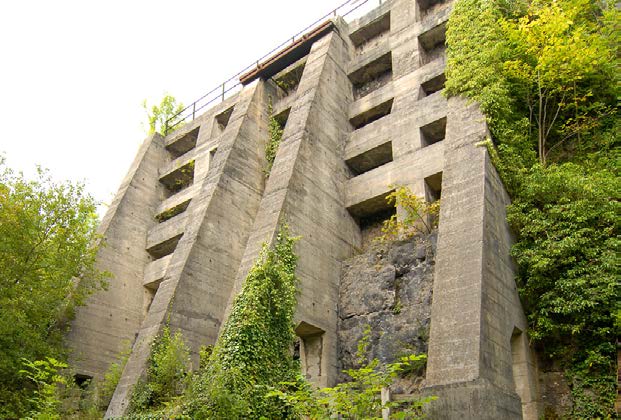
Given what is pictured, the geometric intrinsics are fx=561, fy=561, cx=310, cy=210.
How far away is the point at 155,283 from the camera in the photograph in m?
21.1

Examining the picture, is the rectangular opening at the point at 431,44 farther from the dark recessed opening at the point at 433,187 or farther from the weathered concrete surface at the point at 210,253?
the weathered concrete surface at the point at 210,253

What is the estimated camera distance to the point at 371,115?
1881cm

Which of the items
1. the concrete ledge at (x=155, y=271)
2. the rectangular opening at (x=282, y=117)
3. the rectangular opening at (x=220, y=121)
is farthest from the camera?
the rectangular opening at (x=220, y=121)

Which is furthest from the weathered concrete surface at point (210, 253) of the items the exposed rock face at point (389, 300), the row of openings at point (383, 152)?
the exposed rock face at point (389, 300)

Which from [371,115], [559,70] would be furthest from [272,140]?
[559,70]

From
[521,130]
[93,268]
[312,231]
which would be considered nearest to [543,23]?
[521,130]

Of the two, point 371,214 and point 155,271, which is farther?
point 155,271

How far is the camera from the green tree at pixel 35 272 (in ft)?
46.8

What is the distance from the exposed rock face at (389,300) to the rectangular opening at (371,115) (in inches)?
217

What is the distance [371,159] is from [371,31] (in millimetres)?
6104

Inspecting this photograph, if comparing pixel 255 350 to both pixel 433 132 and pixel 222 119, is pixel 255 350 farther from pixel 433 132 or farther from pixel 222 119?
pixel 222 119

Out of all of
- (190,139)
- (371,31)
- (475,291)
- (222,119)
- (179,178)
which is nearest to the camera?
(475,291)

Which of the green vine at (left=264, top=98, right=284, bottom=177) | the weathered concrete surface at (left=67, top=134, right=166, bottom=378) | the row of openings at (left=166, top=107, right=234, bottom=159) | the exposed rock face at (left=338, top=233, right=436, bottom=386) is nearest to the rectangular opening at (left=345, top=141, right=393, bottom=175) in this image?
the green vine at (left=264, top=98, right=284, bottom=177)

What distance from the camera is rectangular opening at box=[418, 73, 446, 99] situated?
17.0m
